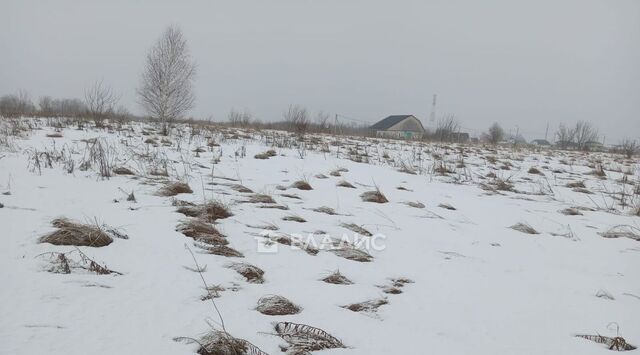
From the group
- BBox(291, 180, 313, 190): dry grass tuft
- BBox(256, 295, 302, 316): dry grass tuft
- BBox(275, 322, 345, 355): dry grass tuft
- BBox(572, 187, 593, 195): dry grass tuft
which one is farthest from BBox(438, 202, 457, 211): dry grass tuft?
BBox(572, 187, 593, 195): dry grass tuft

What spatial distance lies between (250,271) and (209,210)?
1211 millimetres

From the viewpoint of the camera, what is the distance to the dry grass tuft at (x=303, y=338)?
1.39m

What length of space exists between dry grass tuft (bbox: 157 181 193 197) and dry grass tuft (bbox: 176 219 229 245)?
1.02 metres

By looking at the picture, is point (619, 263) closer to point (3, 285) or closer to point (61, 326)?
point (61, 326)

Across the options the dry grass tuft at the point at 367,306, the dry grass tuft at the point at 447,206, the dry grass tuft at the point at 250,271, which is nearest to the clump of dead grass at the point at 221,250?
the dry grass tuft at the point at 250,271

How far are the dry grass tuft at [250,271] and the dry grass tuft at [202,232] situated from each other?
0.41 m

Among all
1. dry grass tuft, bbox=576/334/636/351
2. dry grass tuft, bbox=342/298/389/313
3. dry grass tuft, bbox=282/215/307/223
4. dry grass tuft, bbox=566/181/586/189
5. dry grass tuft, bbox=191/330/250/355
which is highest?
dry grass tuft, bbox=566/181/586/189

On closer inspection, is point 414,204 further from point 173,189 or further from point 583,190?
point 583,190

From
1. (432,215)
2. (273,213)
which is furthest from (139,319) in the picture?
(432,215)

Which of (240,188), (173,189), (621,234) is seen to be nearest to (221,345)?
(173,189)

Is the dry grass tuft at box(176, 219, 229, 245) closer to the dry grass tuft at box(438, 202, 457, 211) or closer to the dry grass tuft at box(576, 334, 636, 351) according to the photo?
the dry grass tuft at box(576, 334, 636, 351)

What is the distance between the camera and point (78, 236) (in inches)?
81.0

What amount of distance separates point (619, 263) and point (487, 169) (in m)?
6.08

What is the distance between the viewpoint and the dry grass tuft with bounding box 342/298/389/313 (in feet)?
5.85
